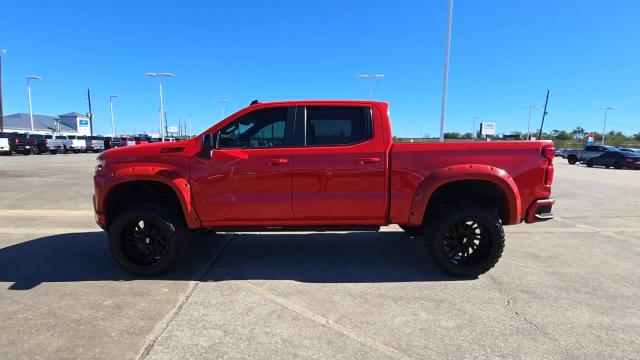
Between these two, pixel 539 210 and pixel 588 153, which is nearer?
pixel 539 210

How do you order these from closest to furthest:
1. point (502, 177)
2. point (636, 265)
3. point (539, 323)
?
point (539, 323) → point (502, 177) → point (636, 265)

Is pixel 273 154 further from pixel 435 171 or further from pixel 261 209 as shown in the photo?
pixel 435 171

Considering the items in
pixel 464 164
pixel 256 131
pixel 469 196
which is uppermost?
pixel 256 131

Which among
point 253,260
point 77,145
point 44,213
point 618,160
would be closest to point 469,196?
point 253,260

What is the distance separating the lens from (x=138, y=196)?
4.79 meters

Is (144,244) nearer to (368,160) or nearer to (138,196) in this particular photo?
(138,196)

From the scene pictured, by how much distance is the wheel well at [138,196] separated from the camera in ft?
15.0

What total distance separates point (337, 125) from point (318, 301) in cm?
198

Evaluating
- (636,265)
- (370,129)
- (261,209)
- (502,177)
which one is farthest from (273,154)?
(636,265)

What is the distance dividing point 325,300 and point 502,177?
233cm

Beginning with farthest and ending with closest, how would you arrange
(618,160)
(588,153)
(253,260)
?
(588,153) → (618,160) → (253,260)

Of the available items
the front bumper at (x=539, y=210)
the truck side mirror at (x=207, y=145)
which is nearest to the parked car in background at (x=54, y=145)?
the truck side mirror at (x=207, y=145)

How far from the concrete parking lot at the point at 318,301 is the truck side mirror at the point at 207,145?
140 cm

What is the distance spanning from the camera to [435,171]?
→ 4367mm
